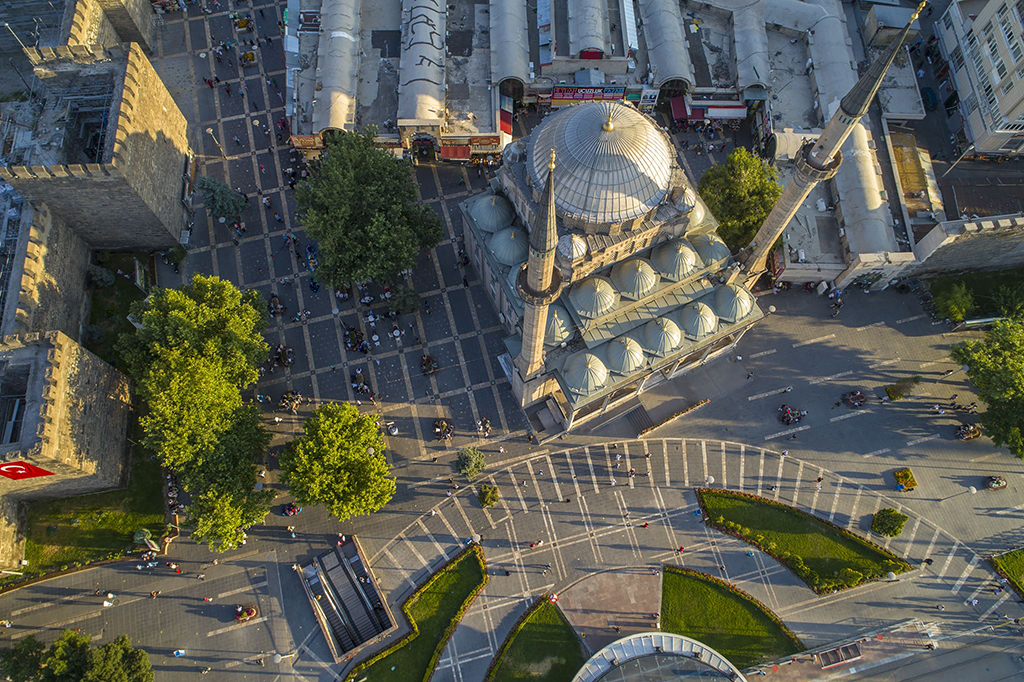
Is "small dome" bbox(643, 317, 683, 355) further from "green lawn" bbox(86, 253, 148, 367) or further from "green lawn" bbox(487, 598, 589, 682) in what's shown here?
"green lawn" bbox(86, 253, 148, 367)

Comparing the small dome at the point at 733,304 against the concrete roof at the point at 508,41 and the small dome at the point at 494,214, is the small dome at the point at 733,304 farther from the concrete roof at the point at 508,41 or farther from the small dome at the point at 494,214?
the concrete roof at the point at 508,41

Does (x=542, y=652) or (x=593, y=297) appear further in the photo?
(x=593, y=297)

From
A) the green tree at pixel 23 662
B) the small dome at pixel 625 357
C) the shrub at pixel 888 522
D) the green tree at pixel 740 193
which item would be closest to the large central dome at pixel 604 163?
the small dome at pixel 625 357

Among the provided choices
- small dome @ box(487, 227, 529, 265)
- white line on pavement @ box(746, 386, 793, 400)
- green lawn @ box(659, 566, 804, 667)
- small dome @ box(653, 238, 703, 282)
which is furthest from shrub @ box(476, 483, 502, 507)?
white line on pavement @ box(746, 386, 793, 400)

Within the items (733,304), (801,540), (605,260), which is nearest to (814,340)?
(733,304)

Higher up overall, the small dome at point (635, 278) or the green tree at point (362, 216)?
the green tree at point (362, 216)

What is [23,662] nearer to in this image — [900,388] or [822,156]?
[822,156]
